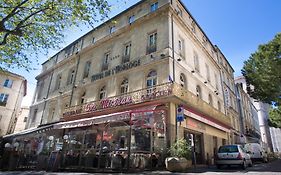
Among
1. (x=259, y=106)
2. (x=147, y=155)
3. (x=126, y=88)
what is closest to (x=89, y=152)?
(x=147, y=155)

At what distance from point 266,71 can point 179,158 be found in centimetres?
1281

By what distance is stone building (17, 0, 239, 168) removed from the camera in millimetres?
11523

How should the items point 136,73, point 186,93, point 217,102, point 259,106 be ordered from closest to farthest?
point 186,93 < point 136,73 < point 217,102 < point 259,106

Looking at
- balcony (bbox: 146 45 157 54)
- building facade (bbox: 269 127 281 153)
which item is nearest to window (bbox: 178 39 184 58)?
balcony (bbox: 146 45 157 54)

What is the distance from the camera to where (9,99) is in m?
28.8

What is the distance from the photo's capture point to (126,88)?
1552 centimetres

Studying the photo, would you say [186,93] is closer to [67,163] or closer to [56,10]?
[67,163]

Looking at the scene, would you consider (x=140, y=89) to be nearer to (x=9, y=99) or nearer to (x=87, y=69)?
(x=87, y=69)

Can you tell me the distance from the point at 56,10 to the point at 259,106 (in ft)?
156

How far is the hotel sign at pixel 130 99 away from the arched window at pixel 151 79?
95 centimetres

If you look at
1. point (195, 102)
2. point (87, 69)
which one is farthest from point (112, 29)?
point (195, 102)

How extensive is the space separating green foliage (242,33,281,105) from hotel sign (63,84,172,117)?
10.4 metres

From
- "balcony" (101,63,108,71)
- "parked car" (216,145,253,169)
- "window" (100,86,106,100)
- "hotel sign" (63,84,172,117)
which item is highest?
"balcony" (101,63,108,71)

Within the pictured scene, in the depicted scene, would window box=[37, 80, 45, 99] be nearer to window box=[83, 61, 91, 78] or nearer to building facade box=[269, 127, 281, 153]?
window box=[83, 61, 91, 78]
